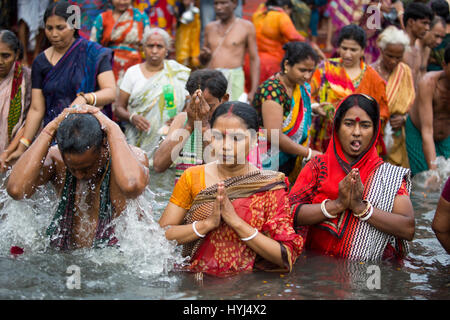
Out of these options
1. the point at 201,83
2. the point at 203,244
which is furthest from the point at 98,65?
the point at 203,244

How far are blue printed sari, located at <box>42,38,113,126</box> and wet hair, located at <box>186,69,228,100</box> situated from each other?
1.18m

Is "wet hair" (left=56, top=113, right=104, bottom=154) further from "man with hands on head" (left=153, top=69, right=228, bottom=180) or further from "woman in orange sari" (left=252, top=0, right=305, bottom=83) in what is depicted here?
"woman in orange sari" (left=252, top=0, right=305, bottom=83)

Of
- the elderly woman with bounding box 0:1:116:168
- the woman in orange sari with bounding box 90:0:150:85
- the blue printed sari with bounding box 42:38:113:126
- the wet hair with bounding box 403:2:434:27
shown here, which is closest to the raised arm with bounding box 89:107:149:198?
the elderly woman with bounding box 0:1:116:168

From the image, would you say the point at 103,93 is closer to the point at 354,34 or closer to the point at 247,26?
the point at 354,34

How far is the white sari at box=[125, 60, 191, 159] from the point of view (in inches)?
327

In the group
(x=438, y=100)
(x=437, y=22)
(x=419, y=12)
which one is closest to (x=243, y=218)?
(x=438, y=100)

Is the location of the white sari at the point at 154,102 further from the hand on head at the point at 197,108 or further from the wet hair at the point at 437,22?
the wet hair at the point at 437,22

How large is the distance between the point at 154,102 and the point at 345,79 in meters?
2.31

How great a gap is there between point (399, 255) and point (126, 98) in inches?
176

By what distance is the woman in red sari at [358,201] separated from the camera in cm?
464

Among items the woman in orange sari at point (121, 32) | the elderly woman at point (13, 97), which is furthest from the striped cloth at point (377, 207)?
the woman in orange sari at point (121, 32)

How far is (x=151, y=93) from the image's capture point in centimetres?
830

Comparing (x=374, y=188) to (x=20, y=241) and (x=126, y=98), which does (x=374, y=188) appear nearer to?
(x=20, y=241)

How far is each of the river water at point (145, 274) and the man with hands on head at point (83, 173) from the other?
11 cm
